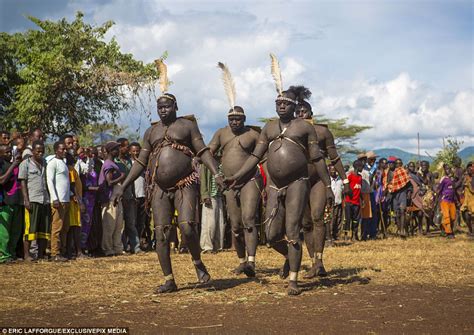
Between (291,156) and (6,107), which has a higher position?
(6,107)

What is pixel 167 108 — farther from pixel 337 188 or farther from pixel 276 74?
pixel 337 188

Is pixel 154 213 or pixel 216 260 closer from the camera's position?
pixel 154 213

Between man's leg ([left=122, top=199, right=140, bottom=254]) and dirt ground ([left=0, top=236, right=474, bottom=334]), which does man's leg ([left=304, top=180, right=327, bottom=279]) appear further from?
man's leg ([left=122, top=199, right=140, bottom=254])

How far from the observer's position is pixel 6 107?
26.2 m

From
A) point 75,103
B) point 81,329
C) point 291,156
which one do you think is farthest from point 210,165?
point 75,103

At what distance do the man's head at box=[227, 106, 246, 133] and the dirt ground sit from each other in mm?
2193

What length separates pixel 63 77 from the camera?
24891 mm

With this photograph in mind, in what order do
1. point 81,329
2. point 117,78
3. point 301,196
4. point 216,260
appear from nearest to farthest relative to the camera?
1. point 81,329
2. point 301,196
3. point 216,260
4. point 117,78

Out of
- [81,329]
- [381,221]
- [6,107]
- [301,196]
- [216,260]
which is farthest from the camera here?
[6,107]

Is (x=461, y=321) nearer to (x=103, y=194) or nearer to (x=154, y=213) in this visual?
(x=154, y=213)

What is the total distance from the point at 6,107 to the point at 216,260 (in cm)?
1604

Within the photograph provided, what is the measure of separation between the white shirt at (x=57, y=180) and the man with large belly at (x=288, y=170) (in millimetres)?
5140

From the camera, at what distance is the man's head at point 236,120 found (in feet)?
34.4

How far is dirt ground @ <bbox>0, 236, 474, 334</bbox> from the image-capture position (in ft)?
21.6
